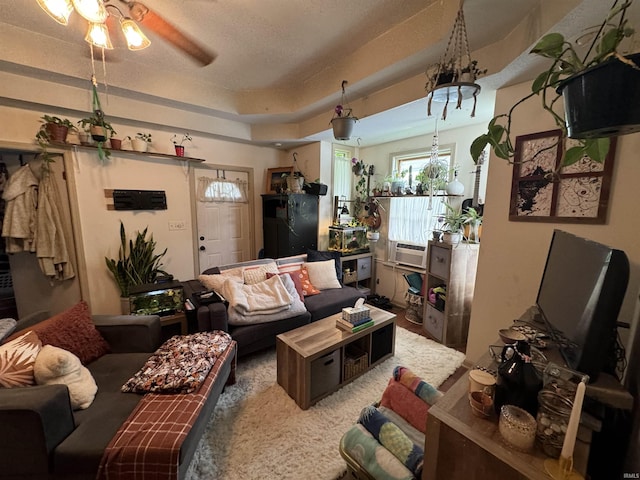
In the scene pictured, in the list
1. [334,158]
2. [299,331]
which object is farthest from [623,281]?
[334,158]

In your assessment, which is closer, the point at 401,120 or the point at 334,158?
the point at 401,120

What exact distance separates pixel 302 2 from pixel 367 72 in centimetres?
73

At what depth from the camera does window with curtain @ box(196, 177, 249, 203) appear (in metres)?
3.49

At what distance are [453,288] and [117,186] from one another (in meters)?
3.91

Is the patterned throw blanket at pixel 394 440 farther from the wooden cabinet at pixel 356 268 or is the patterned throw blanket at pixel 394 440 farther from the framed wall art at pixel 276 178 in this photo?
the framed wall art at pixel 276 178

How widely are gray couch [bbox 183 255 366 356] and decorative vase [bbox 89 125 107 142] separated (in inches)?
66.9

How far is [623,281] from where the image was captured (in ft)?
2.79

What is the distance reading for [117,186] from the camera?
2.90 meters

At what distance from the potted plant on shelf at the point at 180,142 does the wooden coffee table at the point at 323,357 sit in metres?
2.61

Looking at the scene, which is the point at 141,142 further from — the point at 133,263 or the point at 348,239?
the point at 348,239

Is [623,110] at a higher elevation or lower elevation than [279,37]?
lower

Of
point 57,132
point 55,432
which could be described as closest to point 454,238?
point 55,432

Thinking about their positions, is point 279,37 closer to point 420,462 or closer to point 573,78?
point 573,78

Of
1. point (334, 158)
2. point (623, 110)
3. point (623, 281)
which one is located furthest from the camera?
point (334, 158)
